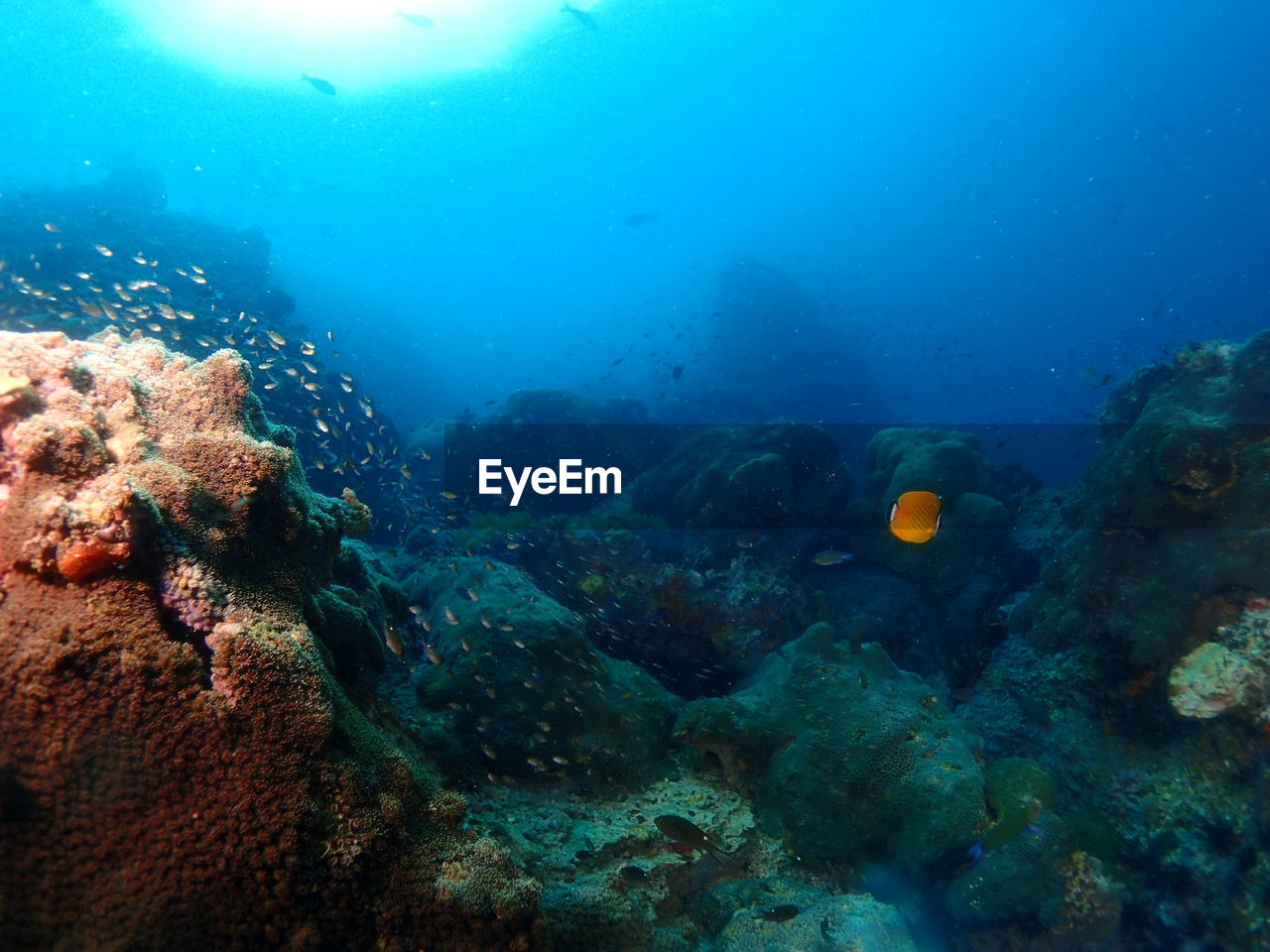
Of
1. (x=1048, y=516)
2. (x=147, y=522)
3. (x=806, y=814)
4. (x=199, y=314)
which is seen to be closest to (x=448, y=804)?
(x=147, y=522)

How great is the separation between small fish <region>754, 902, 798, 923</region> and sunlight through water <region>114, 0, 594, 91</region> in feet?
173

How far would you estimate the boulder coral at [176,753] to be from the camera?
188cm

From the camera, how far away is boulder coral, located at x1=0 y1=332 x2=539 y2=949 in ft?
6.18

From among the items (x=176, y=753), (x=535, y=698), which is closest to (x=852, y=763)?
(x=535, y=698)

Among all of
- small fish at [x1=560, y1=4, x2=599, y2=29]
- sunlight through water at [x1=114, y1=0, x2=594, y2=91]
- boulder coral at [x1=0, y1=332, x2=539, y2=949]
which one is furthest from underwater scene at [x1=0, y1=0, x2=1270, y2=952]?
sunlight through water at [x1=114, y1=0, x2=594, y2=91]

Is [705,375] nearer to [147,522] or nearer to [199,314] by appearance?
[199,314]

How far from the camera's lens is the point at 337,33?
163 ft

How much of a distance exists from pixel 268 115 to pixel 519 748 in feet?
305

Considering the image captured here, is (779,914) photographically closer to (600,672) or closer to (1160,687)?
(600,672)

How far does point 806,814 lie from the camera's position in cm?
559

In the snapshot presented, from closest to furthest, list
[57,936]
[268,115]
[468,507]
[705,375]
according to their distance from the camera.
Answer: [57,936] < [468,507] < [705,375] < [268,115]

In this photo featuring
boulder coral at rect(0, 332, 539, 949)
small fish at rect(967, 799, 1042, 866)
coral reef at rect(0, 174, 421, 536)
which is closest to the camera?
boulder coral at rect(0, 332, 539, 949)

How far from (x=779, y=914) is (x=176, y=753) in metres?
4.46

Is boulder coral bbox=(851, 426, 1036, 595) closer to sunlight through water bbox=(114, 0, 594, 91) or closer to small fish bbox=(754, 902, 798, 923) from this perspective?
small fish bbox=(754, 902, 798, 923)
